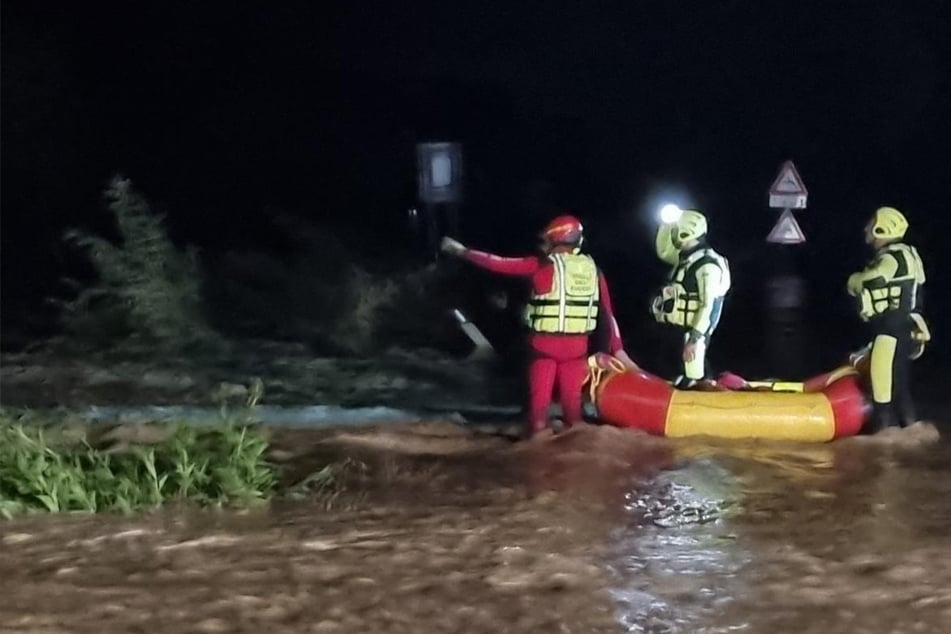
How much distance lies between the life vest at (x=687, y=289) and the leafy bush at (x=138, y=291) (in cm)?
231

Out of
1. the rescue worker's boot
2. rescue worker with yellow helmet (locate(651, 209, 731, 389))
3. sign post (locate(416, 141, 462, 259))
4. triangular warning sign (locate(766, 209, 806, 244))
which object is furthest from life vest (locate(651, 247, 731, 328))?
sign post (locate(416, 141, 462, 259))

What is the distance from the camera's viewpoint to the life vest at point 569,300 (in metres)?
4.17

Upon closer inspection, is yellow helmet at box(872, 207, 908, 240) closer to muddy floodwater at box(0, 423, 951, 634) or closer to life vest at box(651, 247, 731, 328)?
life vest at box(651, 247, 731, 328)

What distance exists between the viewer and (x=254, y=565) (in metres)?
2.91

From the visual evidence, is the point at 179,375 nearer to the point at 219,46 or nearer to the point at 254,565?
the point at 219,46

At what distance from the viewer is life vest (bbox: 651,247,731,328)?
13.9 feet

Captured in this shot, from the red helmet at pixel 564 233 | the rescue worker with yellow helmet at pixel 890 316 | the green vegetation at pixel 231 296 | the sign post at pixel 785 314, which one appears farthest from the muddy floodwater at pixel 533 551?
the green vegetation at pixel 231 296

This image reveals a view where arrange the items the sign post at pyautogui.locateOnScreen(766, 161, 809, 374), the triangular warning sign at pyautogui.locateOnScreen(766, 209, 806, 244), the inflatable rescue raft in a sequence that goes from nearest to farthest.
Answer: the inflatable rescue raft
the triangular warning sign at pyautogui.locateOnScreen(766, 209, 806, 244)
the sign post at pyautogui.locateOnScreen(766, 161, 809, 374)

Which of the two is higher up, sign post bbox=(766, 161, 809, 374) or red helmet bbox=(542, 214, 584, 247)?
red helmet bbox=(542, 214, 584, 247)

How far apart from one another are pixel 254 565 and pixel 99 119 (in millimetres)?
3926

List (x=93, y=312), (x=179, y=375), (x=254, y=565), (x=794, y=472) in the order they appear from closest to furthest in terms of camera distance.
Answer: (x=254, y=565) < (x=794, y=472) < (x=179, y=375) < (x=93, y=312)

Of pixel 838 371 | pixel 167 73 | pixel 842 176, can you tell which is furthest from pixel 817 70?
pixel 167 73

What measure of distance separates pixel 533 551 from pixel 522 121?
131 inches

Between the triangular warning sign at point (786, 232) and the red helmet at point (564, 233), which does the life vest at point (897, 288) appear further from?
the red helmet at point (564, 233)
